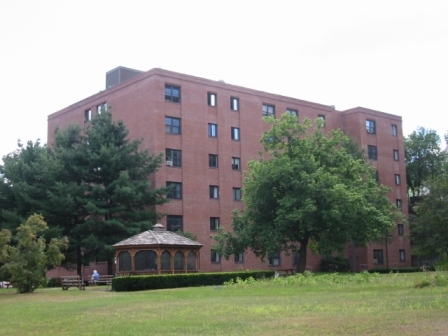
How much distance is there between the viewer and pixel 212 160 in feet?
200

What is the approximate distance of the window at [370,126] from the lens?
7488 cm

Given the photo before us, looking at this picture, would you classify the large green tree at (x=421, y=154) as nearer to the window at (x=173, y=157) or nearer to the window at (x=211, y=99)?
the window at (x=211, y=99)

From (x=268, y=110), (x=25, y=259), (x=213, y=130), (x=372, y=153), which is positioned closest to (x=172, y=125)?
(x=213, y=130)

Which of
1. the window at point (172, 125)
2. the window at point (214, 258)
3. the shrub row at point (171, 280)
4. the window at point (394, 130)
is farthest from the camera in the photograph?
the window at point (394, 130)

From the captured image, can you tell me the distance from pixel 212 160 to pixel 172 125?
556 cm

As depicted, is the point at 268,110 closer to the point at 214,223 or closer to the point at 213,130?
the point at 213,130

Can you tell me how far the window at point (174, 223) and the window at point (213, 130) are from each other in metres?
8.80

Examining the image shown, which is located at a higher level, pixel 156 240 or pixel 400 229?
pixel 400 229

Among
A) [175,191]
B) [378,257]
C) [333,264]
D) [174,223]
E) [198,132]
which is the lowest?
[333,264]

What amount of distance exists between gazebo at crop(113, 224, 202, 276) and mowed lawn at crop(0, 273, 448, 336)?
12640 millimetres

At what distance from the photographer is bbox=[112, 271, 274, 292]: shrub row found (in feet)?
119

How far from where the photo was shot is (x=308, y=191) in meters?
45.6

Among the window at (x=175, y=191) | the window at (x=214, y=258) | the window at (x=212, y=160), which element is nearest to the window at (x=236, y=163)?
the window at (x=212, y=160)

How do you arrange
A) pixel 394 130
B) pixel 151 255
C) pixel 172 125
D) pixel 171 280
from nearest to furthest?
pixel 171 280
pixel 151 255
pixel 172 125
pixel 394 130
